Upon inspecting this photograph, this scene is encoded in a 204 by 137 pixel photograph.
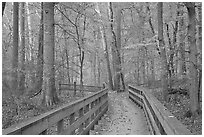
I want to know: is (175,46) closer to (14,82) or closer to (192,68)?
(192,68)

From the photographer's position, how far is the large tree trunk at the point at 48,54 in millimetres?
12117

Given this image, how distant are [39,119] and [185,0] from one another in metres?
6.76

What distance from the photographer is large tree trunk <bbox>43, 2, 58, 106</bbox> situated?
12.1m

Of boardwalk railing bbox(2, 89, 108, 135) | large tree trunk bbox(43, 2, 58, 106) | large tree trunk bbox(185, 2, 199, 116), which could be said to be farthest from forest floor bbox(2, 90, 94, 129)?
large tree trunk bbox(185, 2, 199, 116)

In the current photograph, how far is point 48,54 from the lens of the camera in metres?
12.2

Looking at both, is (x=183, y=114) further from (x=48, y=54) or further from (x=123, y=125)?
(x=48, y=54)

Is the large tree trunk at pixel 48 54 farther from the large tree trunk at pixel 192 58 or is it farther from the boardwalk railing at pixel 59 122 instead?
the large tree trunk at pixel 192 58

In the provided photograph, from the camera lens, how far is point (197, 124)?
9000 mm

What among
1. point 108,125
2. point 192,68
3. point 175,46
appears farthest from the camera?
point 175,46

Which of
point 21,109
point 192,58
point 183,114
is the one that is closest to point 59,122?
point 192,58

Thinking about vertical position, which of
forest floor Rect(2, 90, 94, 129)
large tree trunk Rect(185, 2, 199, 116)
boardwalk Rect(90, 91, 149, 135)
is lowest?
boardwalk Rect(90, 91, 149, 135)

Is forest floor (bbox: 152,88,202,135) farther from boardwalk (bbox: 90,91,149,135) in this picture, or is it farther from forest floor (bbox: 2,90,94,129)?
forest floor (bbox: 2,90,94,129)

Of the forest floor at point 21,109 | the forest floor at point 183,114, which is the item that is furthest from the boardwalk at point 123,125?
the forest floor at point 21,109

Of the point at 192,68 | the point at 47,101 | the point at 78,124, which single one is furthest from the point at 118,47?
the point at 78,124
